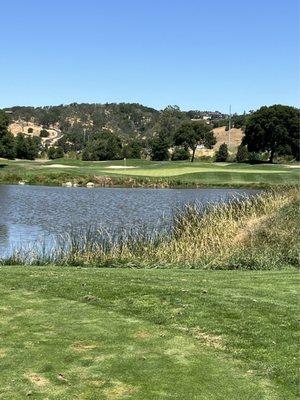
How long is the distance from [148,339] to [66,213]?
1213 inches

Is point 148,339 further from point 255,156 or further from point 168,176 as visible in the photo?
point 255,156

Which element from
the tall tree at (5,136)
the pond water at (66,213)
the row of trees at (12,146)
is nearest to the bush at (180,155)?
the row of trees at (12,146)

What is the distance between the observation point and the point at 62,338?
26.1 feet

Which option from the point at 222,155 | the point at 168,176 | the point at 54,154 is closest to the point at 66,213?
the point at 168,176

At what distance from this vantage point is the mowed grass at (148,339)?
6289mm

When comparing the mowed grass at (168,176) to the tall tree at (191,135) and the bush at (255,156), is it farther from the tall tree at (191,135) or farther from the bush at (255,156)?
the tall tree at (191,135)

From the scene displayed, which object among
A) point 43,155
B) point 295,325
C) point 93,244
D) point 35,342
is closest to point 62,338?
point 35,342

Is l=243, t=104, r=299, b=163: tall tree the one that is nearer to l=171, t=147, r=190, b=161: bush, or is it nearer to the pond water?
l=171, t=147, r=190, b=161: bush

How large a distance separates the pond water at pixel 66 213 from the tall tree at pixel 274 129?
53.7m

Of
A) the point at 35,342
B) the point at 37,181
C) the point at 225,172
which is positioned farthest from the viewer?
the point at 225,172

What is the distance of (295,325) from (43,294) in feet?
15.6

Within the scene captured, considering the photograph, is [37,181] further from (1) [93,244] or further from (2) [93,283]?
(2) [93,283]

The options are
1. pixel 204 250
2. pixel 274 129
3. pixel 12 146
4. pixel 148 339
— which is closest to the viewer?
pixel 148 339

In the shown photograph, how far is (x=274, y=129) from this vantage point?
3962 inches
